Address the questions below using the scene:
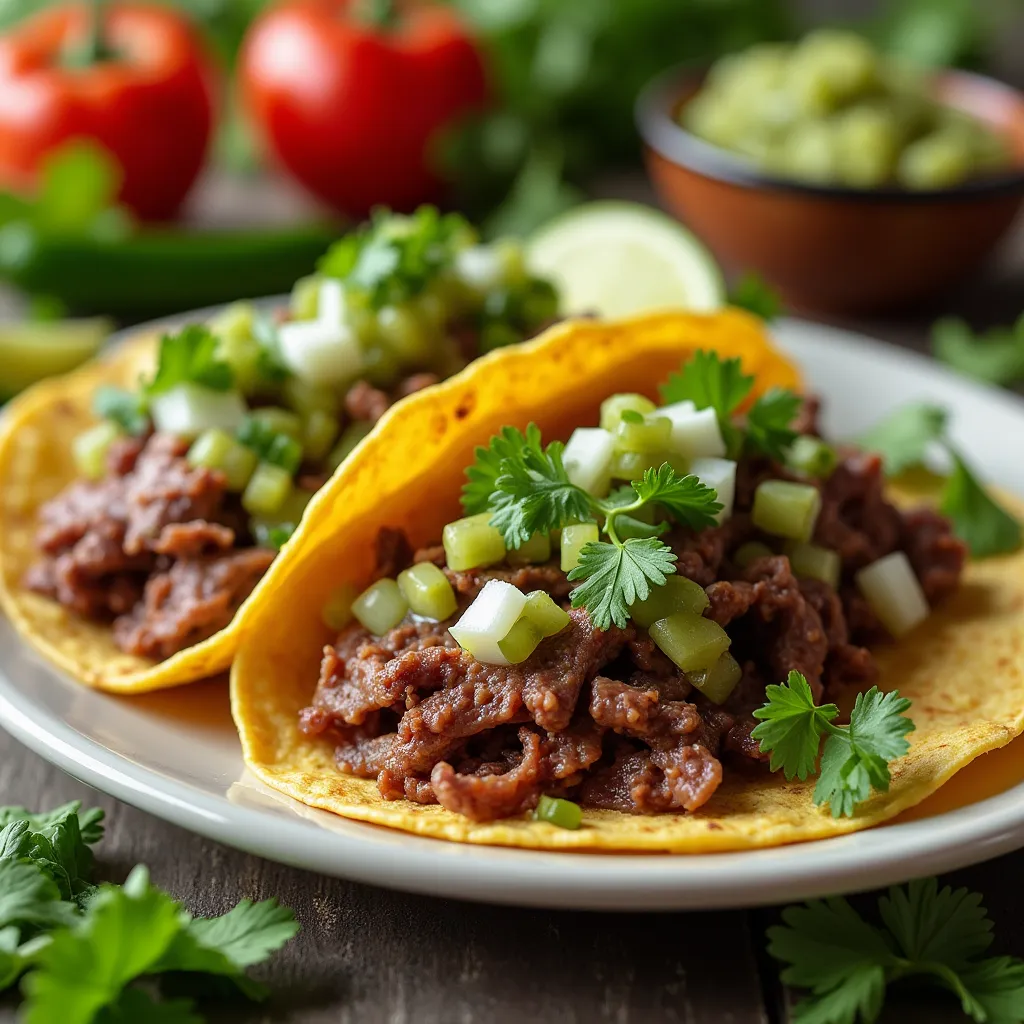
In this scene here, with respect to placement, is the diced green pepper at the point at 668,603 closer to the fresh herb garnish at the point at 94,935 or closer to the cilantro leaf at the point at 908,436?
the fresh herb garnish at the point at 94,935

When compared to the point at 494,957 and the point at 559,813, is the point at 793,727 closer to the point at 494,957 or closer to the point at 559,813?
the point at 559,813

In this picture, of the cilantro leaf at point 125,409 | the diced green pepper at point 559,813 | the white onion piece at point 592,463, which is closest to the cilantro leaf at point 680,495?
the white onion piece at point 592,463

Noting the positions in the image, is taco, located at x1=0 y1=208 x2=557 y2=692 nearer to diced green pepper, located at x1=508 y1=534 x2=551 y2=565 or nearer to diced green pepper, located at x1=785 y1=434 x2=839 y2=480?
diced green pepper, located at x1=508 y1=534 x2=551 y2=565

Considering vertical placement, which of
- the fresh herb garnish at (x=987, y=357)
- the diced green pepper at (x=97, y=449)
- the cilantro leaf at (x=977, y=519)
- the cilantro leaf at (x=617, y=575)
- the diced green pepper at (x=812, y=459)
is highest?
the cilantro leaf at (x=617, y=575)

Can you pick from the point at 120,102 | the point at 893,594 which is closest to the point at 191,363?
the point at 893,594

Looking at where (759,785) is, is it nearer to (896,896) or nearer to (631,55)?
(896,896)
